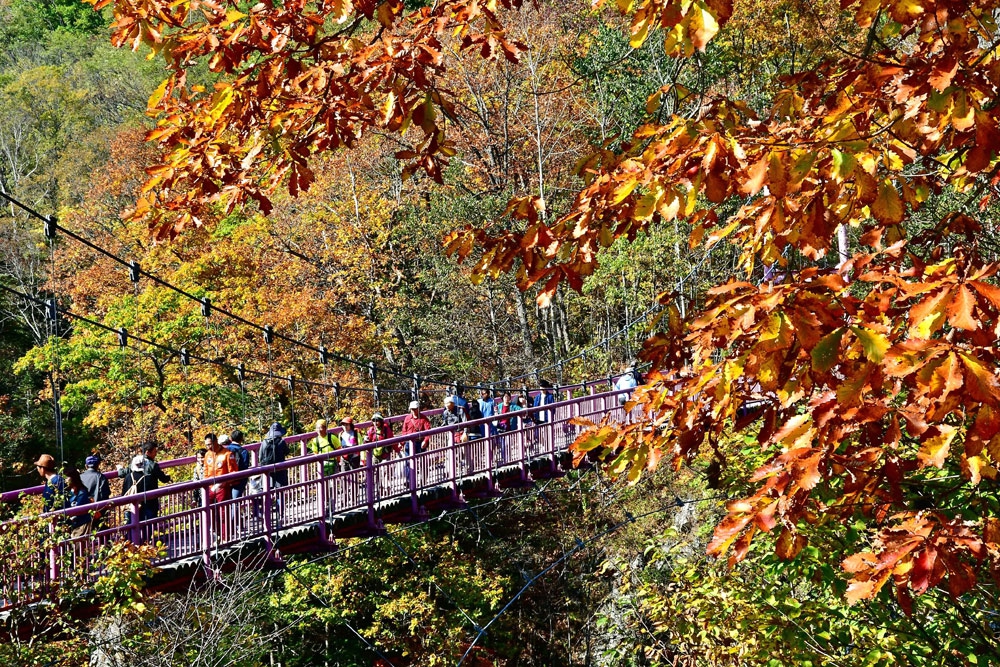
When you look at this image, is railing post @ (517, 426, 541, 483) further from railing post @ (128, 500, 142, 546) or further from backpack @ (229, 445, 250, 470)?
railing post @ (128, 500, 142, 546)

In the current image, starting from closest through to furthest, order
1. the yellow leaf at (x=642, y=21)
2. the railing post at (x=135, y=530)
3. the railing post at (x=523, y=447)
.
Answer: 1. the yellow leaf at (x=642, y=21)
2. the railing post at (x=135, y=530)
3. the railing post at (x=523, y=447)

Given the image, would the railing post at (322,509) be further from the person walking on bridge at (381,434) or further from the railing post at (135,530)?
the railing post at (135,530)

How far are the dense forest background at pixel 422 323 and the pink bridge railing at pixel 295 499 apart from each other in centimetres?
207

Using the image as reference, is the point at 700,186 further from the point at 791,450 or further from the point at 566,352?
the point at 566,352

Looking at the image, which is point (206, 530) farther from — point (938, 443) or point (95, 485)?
point (938, 443)

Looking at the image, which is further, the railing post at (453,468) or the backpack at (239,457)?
the railing post at (453,468)

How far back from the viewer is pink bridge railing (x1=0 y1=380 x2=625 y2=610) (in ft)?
26.3

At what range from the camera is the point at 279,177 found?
10.5ft

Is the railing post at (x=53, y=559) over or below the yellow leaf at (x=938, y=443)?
below

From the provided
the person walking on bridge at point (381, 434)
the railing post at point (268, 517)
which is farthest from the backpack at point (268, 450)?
the person walking on bridge at point (381, 434)

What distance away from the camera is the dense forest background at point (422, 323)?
16.7 meters

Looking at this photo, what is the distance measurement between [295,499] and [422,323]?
1390cm

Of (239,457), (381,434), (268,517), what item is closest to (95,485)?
(268,517)

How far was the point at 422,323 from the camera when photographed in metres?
23.9
